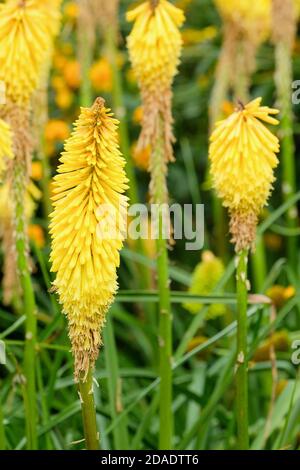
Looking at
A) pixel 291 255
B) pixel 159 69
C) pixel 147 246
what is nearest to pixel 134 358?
pixel 147 246

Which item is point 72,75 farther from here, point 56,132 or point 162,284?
point 162,284

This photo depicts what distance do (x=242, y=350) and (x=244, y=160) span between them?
580 millimetres

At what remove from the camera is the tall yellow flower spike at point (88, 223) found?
2.44m

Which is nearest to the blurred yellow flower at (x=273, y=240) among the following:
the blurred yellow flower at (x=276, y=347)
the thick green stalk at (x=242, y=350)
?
the blurred yellow flower at (x=276, y=347)

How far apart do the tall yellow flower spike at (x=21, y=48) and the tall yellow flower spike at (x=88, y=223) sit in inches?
32.7

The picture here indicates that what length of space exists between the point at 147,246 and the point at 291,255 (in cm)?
77

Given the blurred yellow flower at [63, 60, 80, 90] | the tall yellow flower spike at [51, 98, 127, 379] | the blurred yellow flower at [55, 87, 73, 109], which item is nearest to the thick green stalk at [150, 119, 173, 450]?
the tall yellow flower spike at [51, 98, 127, 379]

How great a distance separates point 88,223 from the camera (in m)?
2.46

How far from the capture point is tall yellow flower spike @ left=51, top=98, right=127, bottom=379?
2438 mm

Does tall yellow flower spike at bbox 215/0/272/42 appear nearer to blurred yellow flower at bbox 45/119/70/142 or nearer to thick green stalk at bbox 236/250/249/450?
blurred yellow flower at bbox 45/119/70/142

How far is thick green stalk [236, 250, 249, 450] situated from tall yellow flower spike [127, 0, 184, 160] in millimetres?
606

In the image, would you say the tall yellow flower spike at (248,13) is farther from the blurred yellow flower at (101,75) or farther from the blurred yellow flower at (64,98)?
the blurred yellow flower at (64,98)

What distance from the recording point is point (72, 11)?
589cm
